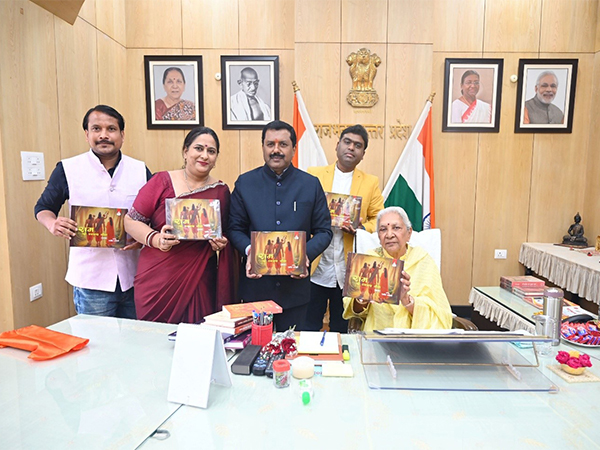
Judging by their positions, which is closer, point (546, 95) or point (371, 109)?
point (371, 109)

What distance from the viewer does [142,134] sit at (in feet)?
14.3

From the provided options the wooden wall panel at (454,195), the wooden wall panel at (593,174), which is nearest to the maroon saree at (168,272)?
the wooden wall panel at (454,195)

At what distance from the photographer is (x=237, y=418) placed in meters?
1.17

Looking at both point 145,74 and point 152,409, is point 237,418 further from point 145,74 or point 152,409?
point 145,74

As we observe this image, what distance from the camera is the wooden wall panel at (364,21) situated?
12.8 ft

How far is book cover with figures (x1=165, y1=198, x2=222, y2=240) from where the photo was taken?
1.99m

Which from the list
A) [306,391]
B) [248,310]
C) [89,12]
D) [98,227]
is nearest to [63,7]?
[89,12]

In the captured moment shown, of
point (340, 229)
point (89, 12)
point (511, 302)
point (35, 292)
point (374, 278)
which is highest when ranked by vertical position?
point (89, 12)

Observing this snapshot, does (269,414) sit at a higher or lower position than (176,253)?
lower

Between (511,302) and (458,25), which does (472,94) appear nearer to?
(458,25)

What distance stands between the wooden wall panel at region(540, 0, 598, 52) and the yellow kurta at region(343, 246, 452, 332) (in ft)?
11.7

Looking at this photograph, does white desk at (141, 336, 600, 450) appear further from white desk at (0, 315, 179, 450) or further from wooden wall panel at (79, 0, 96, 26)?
wooden wall panel at (79, 0, 96, 26)

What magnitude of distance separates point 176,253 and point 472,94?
363cm

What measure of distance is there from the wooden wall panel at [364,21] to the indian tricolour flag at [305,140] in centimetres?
77
